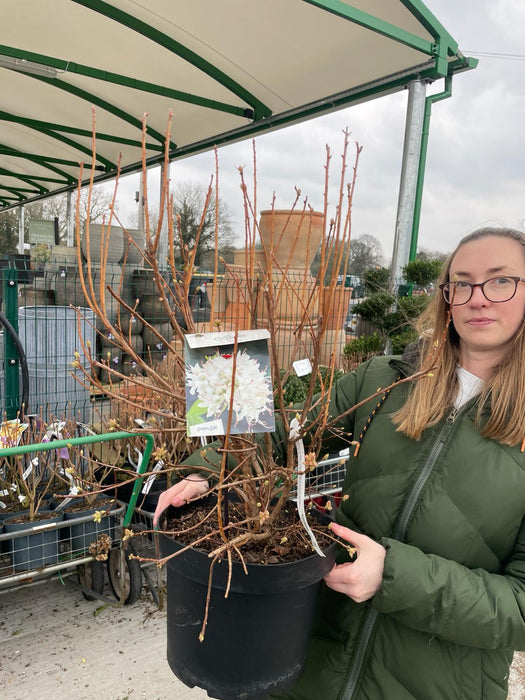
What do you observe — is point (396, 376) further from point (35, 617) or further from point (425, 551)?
point (35, 617)

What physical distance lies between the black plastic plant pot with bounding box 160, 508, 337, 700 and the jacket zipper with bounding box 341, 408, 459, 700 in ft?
0.71

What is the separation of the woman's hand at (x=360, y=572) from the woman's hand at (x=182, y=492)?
12.6 inches

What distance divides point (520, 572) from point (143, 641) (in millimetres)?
1976

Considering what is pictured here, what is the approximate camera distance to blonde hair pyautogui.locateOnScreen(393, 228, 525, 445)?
3.47ft

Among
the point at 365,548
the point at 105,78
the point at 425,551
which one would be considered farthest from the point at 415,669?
the point at 105,78

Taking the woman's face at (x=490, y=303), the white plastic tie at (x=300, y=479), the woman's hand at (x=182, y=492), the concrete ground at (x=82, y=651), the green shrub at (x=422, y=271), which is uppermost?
the green shrub at (x=422, y=271)

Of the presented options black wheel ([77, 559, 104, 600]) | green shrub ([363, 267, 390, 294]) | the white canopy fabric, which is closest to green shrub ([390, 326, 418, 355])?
green shrub ([363, 267, 390, 294])

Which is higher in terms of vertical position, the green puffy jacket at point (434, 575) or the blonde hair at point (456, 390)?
the blonde hair at point (456, 390)

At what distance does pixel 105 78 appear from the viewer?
588cm

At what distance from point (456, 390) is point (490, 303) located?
228 mm

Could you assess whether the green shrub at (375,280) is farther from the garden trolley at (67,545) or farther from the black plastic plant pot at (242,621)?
the black plastic plant pot at (242,621)

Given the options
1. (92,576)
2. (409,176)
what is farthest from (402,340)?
(92,576)

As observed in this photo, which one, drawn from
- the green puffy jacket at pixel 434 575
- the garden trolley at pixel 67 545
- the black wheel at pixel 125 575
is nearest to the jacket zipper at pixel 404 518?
the green puffy jacket at pixel 434 575

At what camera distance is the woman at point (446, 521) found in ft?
3.07
